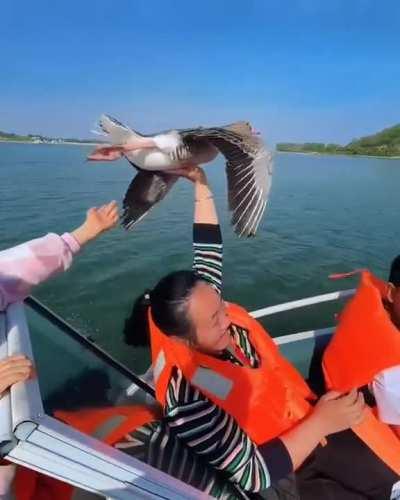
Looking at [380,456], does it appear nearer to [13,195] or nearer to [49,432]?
[49,432]

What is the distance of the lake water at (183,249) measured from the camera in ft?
18.5

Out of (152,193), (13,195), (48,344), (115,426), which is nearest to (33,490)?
(115,426)

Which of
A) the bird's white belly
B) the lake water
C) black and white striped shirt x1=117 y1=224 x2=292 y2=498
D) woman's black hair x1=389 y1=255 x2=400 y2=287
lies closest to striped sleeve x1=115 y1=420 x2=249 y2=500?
black and white striped shirt x1=117 y1=224 x2=292 y2=498

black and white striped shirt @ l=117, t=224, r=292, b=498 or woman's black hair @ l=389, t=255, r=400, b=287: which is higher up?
woman's black hair @ l=389, t=255, r=400, b=287

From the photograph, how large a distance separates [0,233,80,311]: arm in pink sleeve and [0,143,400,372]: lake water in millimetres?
1051

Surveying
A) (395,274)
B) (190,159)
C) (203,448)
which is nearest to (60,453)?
(203,448)

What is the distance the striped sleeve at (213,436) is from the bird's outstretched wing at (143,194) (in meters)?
0.66

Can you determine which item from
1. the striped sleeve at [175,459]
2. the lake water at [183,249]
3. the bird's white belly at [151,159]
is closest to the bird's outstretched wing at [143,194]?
the bird's white belly at [151,159]

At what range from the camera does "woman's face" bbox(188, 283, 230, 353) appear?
164 cm

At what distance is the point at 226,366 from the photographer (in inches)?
69.4

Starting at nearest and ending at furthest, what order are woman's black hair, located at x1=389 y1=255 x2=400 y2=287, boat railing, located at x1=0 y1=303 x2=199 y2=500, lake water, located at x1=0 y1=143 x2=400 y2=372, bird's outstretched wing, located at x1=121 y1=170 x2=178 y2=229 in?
1. boat railing, located at x1=0 y1=303 x2=199 y2=500
2. bird's outstretched wing, located at x1=121 y1=170 x2=178 y2=229
3. woman's black hair, located at x1=389 y1=255 x2=400 y2=287
4. lake water, located at x1=0 y1=143 x2=400 y2=372

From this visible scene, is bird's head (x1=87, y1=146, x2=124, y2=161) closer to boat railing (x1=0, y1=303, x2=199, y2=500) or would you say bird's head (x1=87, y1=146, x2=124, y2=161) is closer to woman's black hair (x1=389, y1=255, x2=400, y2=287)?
boat railing (x1=0, y1=303, x2=199, y2=500)

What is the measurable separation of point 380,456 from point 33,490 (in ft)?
4.42

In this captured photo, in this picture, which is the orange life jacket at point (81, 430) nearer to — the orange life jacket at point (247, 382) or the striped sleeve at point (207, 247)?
→ the orange life jacket at point (247, 382)
